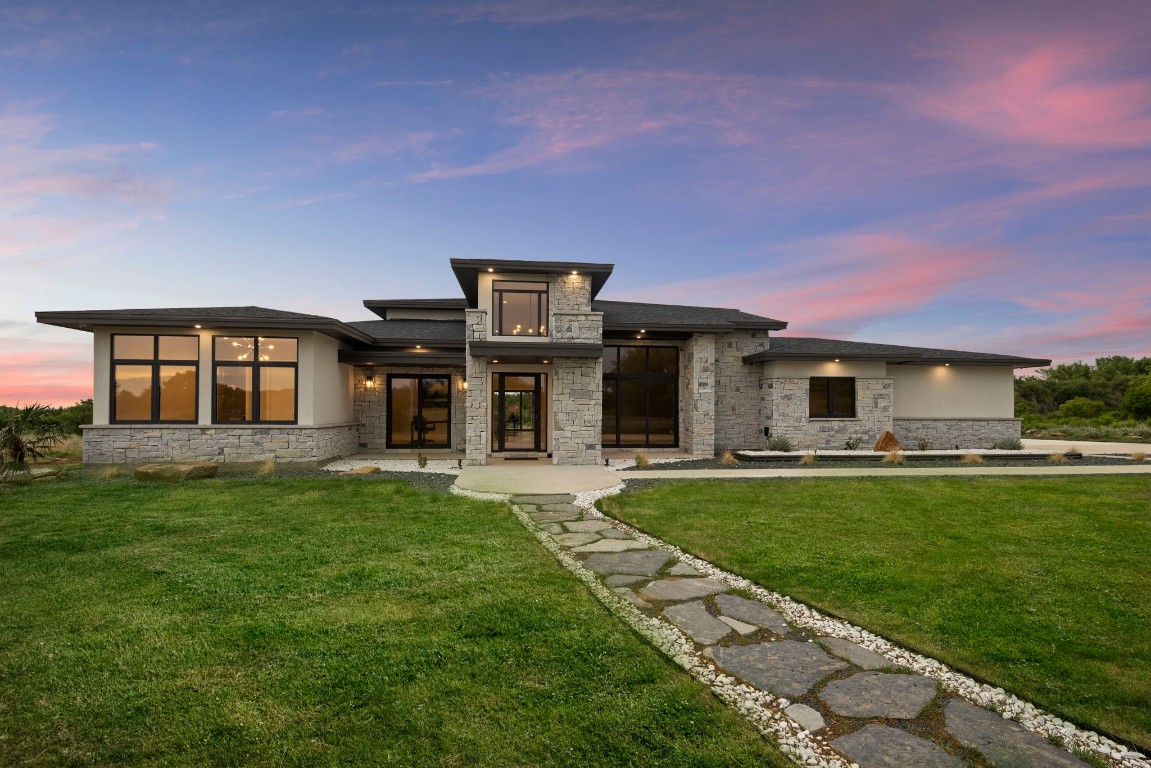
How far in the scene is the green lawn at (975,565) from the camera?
2965mm

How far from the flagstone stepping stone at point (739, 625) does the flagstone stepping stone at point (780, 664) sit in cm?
19

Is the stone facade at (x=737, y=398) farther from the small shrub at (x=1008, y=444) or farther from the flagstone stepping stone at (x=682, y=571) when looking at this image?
the flagstone stepping stone at (x=682, y=571)

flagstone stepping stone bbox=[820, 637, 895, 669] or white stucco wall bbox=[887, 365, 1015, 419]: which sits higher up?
white stucco wall bbox=[887, 365, 1015, 419]

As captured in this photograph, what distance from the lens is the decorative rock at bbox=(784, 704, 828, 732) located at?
2.41 meters

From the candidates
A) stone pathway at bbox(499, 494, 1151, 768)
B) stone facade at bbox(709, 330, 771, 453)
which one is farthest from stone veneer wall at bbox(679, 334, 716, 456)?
stone pathway at bbox(499, 494, 1151, 768)

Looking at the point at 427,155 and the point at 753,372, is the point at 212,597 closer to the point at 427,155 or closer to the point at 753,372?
the point at 427,155

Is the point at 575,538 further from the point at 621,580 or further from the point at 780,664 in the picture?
the point at 780,664

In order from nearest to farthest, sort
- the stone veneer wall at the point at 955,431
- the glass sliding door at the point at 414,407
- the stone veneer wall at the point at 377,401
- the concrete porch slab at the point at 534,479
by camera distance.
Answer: the concrete porch slab at the point at 534,479 → the stone veneer wall at the point at 377,401 → the glass sliding door at the point at 414,407 → the stone veneer wall at the point at 955,431

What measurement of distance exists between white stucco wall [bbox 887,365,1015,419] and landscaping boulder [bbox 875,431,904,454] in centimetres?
235

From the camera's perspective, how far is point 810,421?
15875 mm

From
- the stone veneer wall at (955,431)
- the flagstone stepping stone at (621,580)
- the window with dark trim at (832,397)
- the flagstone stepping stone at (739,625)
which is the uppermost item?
→ the window with dark trim at (832,397)

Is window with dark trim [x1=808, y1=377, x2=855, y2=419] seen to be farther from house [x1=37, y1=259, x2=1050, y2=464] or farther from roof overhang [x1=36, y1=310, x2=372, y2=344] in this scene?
roof overhang [x1=36, y1=310, x2=372, y2=344]

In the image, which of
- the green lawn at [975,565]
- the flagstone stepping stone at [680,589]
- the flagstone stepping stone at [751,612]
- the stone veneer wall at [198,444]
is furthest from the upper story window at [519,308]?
the flagstone stepping stone at [751,612]

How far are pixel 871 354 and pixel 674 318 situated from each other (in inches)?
246
